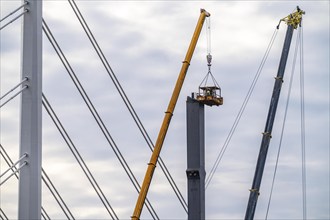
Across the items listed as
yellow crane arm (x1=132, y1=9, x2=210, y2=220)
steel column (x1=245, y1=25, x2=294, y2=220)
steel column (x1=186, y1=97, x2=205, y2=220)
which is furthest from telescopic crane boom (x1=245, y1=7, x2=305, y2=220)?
steel column (x1=186, y1=97, x2=205, y2=220)

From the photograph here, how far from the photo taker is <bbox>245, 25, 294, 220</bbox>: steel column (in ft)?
197

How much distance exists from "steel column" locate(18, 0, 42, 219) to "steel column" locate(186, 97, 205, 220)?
93.6 ft

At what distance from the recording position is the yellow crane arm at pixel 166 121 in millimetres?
52562

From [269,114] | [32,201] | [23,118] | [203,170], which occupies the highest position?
[269,114]

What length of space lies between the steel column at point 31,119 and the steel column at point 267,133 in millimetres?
40104

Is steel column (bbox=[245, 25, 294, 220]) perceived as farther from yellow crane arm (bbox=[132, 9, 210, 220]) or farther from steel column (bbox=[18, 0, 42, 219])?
steel column (bbox=[18, 0, 42, 219])

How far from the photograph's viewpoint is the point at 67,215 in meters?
31.5

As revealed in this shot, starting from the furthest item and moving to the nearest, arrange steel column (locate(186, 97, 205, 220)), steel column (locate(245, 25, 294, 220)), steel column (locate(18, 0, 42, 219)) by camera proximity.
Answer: steel column (locate(245, 25, 294, 220)), steel column (locate(186, 97, 205, 220)), steel column (locate(18, 0, 42, 219))

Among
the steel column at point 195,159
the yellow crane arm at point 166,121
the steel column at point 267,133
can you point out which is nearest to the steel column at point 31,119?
the steel column at point 195,159

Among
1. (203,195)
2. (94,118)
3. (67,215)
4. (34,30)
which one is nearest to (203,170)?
(203,195)

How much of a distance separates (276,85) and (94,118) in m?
32.9

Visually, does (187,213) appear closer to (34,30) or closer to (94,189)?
(94,189)

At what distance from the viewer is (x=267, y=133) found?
62062mm

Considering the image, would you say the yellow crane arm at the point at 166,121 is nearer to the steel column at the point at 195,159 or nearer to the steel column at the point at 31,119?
the steel column at the point at 195,159
